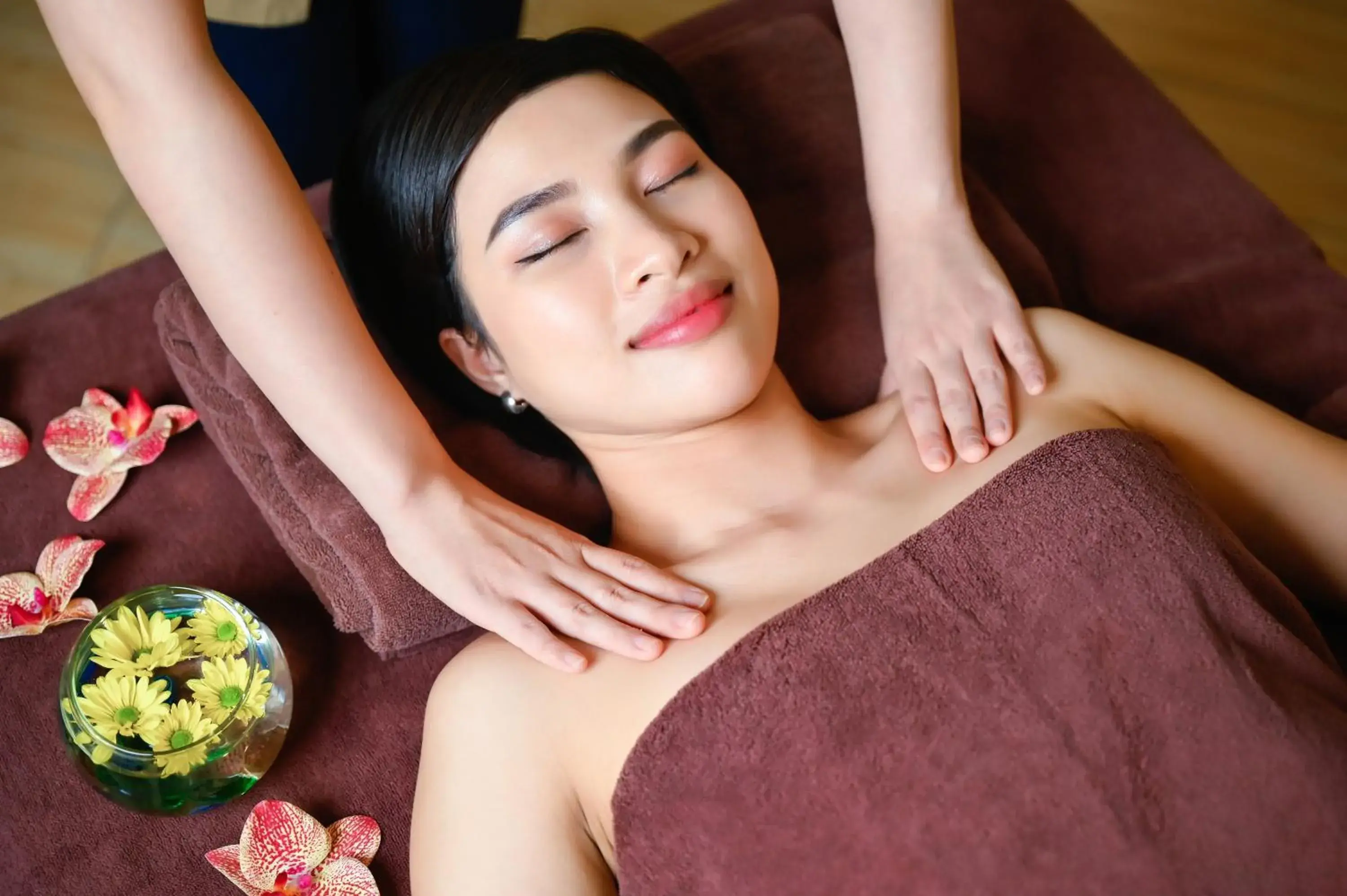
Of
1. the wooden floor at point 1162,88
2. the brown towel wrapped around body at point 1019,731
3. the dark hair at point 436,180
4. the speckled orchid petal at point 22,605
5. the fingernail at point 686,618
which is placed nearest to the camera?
the brown towel wrapped around body at point 1019,731

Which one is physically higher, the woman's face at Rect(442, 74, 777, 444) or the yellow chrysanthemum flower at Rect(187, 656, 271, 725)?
the woman's face at Rect(442, 74, 777, 444)

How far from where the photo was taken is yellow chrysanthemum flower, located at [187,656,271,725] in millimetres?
1168

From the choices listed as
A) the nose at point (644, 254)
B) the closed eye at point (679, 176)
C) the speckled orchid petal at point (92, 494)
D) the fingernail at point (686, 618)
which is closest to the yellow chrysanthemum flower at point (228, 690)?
the speckled orchid petal at point (92, 494)

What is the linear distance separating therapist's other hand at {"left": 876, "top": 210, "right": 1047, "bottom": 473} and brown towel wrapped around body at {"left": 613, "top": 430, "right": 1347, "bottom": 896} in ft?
0.37

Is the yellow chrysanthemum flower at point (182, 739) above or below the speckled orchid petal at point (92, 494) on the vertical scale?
below

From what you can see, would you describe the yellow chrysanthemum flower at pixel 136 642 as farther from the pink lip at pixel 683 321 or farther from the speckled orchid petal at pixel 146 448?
the pink lip at pixel 683 321

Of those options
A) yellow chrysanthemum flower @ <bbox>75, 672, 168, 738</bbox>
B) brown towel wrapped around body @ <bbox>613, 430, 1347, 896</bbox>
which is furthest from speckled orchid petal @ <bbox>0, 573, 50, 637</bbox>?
brown towel wrapped around body @ <bbox>613, 430, 1347, 896</bbox>

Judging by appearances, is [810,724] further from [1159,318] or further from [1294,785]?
[1159,318]

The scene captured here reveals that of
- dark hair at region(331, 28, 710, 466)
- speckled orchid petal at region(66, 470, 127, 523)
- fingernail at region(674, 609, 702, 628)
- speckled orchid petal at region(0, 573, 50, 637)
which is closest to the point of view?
fingernail at region(674, 609, 702, 628)

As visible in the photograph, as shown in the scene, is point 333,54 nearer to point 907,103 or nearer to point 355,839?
point 907,103

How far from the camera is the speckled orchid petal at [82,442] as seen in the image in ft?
4.75

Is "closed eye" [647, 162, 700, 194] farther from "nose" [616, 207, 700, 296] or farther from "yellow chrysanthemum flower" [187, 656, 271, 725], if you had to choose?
"yellow chrysanthemum flower" [187, 656, 271, 725]

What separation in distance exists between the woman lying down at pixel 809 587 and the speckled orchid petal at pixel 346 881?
0.44 ft

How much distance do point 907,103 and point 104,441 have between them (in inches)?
44.8
